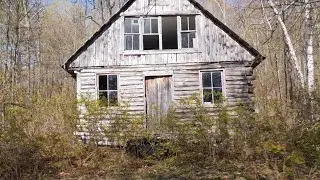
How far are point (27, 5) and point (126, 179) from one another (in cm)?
2499

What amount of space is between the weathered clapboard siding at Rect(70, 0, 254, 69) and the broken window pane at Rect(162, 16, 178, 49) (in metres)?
0.40

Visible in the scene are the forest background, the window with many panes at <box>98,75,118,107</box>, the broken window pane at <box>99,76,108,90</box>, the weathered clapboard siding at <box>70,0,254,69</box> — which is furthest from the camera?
the broken window pane at <box>99,76,108,90</box>

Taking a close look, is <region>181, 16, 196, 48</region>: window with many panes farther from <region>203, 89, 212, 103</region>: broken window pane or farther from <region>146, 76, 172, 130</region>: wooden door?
<region>203, 89, 212, 103</region>: broken window pane

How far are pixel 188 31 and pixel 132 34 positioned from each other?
2432 millimetres

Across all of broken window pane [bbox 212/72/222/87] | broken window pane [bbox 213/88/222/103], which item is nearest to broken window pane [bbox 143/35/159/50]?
broken window pane [bbox 212/72/222/87]

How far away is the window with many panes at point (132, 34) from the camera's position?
15.0 metres

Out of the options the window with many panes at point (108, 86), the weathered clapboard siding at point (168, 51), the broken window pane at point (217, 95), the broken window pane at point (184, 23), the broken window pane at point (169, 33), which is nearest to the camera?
the broken window pane at point (217, 95)

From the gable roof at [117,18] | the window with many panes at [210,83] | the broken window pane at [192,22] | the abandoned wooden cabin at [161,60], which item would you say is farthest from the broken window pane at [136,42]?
the window with many panes at [210,83]

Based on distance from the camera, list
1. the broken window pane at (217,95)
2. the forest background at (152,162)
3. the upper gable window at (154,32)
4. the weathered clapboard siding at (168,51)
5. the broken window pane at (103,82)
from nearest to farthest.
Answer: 1. the forest background at (152,162)
2. the broken window pane at (217,95)
3. the weathered clapboard siding at (168,51)
4. the broken window pane at (103,82)
5. the upper gable window at (154,32)

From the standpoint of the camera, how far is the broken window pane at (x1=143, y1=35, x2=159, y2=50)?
15093mm

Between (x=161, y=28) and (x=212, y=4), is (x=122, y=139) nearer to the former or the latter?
(x=161, y=28)

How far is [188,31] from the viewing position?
1490 cm

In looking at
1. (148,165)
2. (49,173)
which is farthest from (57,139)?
(148,165)

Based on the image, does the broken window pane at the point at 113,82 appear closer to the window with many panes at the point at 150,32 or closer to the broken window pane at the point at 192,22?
→ the window with many panes at the point at 150,32
